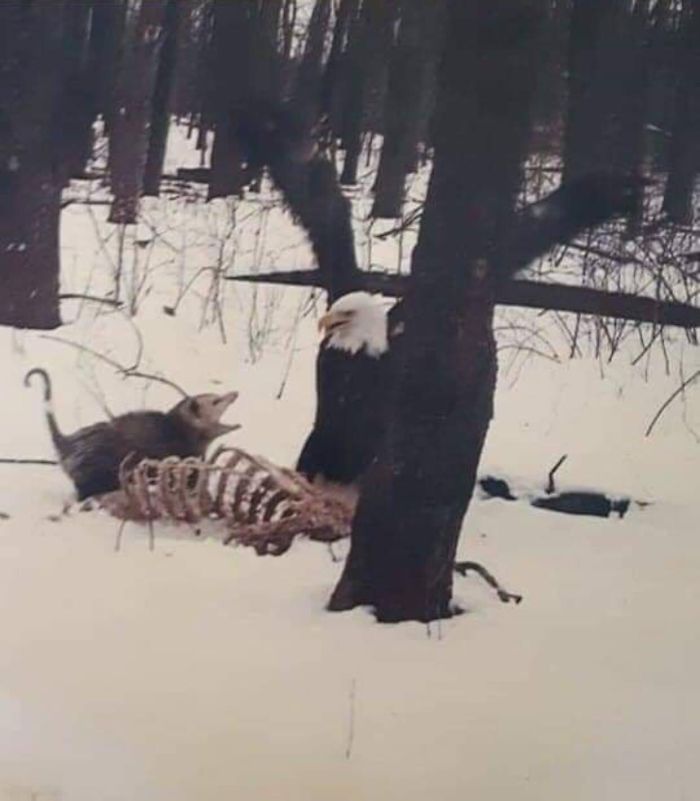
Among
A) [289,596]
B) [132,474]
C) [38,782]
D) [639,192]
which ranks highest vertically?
[639,192]

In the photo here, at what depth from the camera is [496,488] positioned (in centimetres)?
125

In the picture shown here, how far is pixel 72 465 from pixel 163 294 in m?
0.22

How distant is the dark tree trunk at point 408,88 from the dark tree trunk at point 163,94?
0.75ft

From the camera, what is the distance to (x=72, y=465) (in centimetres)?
121

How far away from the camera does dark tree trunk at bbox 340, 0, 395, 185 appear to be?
3.72 ft

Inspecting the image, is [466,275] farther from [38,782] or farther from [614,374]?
[38,782]

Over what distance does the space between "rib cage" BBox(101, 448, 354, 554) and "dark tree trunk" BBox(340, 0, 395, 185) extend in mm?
340

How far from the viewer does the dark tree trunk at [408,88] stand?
1.14 metres

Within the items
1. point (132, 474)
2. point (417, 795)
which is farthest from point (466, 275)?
point (417, 795)

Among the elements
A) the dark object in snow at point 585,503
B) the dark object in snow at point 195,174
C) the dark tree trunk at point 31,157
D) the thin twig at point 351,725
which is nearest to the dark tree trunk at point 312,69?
the dark object in snow at point 195,174

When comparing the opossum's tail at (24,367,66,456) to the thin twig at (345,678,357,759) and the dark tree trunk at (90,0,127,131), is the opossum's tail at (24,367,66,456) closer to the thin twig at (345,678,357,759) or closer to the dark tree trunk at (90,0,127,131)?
the dark tree trunk at (90,0,127,131)

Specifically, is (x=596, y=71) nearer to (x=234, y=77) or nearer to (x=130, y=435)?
(x=234, y=77)

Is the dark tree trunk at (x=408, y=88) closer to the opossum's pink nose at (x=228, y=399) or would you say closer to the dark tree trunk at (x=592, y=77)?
the dark tree trunk at (x=592, y=77)

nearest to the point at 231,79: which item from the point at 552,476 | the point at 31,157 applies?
the point at 31,157
